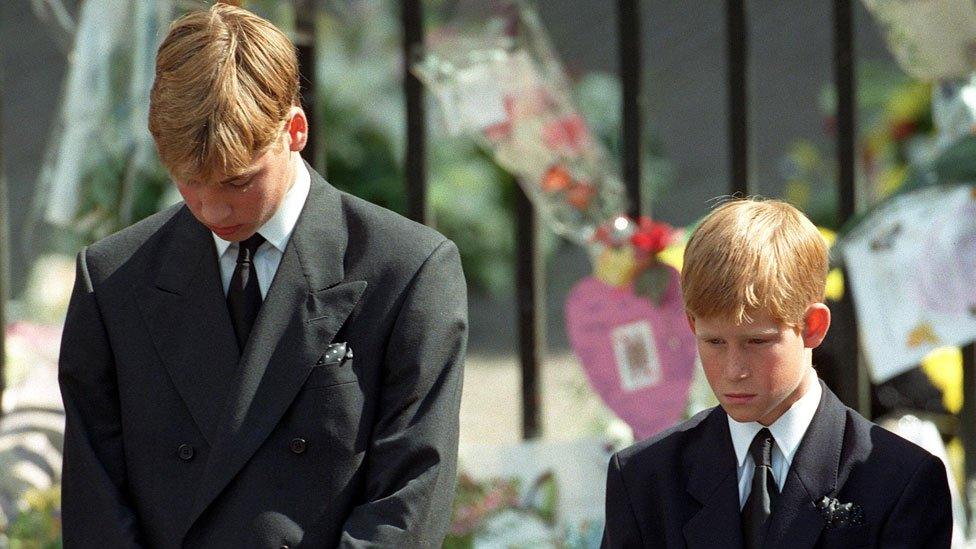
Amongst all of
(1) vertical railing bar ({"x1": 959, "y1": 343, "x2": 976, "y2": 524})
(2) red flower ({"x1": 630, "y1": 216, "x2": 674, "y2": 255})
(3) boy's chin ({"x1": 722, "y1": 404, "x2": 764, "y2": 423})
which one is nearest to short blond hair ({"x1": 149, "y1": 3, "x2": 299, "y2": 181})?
(3) boy's chin ({"x1": 722, "y1": 404, "x2": 764, "y2": 423})

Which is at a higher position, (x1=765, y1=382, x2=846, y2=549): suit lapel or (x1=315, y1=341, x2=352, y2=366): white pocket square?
(x1=315, y1=341, x2=352, y2=366): white pocket square

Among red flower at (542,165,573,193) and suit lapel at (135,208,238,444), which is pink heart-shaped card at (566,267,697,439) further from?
suit lapel at (135,208,238,444)


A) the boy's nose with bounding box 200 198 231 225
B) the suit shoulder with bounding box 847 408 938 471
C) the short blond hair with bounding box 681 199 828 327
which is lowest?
the suit shoulder with bounding box 847 408 938 471

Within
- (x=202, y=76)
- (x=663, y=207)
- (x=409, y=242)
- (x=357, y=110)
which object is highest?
(x=202, y=76)

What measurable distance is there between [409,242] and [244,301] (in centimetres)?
26

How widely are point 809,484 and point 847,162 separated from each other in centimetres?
153

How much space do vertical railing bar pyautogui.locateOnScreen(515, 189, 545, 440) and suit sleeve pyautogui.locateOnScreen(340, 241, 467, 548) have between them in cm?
131

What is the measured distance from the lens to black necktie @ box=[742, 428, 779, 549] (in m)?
2.00

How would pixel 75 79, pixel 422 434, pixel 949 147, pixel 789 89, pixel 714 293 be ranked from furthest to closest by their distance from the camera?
pixel 789 89 < pixel 75 79 < pixel 949 147 < pixel 422 434 < pixel 714 293

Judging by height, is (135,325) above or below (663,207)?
above

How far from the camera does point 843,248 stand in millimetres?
3205

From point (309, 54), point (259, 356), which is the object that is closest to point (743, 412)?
point (259, 356)

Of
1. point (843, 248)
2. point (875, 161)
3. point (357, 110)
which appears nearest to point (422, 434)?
point (843, 248)

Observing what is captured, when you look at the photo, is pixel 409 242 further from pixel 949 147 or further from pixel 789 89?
pixel 789 89
